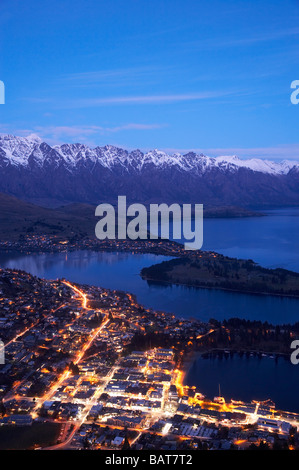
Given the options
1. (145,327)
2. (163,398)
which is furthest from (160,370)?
(145,327)

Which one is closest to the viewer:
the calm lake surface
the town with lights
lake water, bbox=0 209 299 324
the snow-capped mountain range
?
the town with lights

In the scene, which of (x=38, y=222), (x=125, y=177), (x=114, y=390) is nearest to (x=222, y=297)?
(x=114, y=390)

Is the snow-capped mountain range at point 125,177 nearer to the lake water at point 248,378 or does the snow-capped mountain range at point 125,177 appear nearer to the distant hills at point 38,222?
the distant hills at point 38,222

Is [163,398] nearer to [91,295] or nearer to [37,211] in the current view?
[91,295]

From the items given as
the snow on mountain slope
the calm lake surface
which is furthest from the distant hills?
the snow on mountain slope

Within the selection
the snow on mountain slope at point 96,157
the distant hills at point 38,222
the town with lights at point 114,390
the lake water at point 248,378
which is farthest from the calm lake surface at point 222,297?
the snow on mountain slope at point 96,157

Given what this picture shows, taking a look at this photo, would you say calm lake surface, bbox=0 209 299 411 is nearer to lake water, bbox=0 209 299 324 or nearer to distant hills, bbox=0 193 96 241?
lake water, bbox=0 209 299 324
